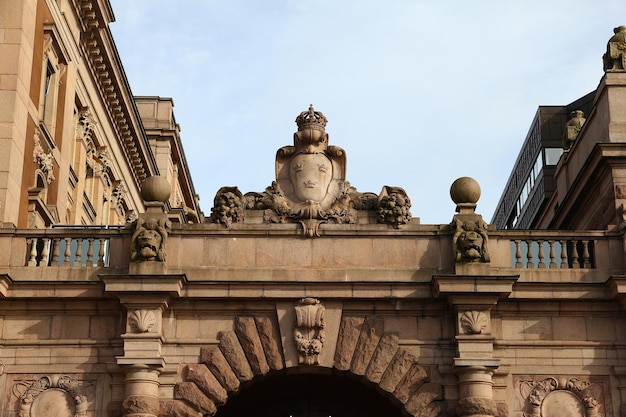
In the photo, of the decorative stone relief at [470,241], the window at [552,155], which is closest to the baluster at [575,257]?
the decorative stone relief at [470,241]

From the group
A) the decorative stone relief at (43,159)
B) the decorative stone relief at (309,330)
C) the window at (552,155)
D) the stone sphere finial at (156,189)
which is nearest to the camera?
the decorative stone relief at (309,330)

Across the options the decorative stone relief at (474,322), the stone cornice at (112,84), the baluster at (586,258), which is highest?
the stone cornice at (112,84)

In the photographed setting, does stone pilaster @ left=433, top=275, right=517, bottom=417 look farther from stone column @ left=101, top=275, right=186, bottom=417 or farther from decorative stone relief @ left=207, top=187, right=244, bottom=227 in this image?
stone column @ left=101, top=275, right=186, bottom=417

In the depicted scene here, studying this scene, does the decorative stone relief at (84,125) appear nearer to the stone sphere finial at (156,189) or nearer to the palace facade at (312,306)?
the palace facade at (312,306)

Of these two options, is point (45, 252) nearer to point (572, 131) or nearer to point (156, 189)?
point (156, 189)

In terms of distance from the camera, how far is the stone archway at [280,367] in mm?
23734

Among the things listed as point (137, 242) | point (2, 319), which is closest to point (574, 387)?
point (137, 242)

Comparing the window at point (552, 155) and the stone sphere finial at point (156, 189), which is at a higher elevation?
the window at point (552, 155)

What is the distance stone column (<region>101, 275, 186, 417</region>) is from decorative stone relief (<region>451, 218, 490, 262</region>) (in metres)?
5.25

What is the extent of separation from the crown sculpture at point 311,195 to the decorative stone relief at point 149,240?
109 cm

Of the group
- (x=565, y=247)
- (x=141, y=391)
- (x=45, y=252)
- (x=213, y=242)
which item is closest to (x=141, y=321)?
(x=141, y=391)

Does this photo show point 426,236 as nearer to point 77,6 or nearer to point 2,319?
point 2,319

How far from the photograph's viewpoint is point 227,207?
24.7m

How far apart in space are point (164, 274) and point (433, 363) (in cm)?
532
